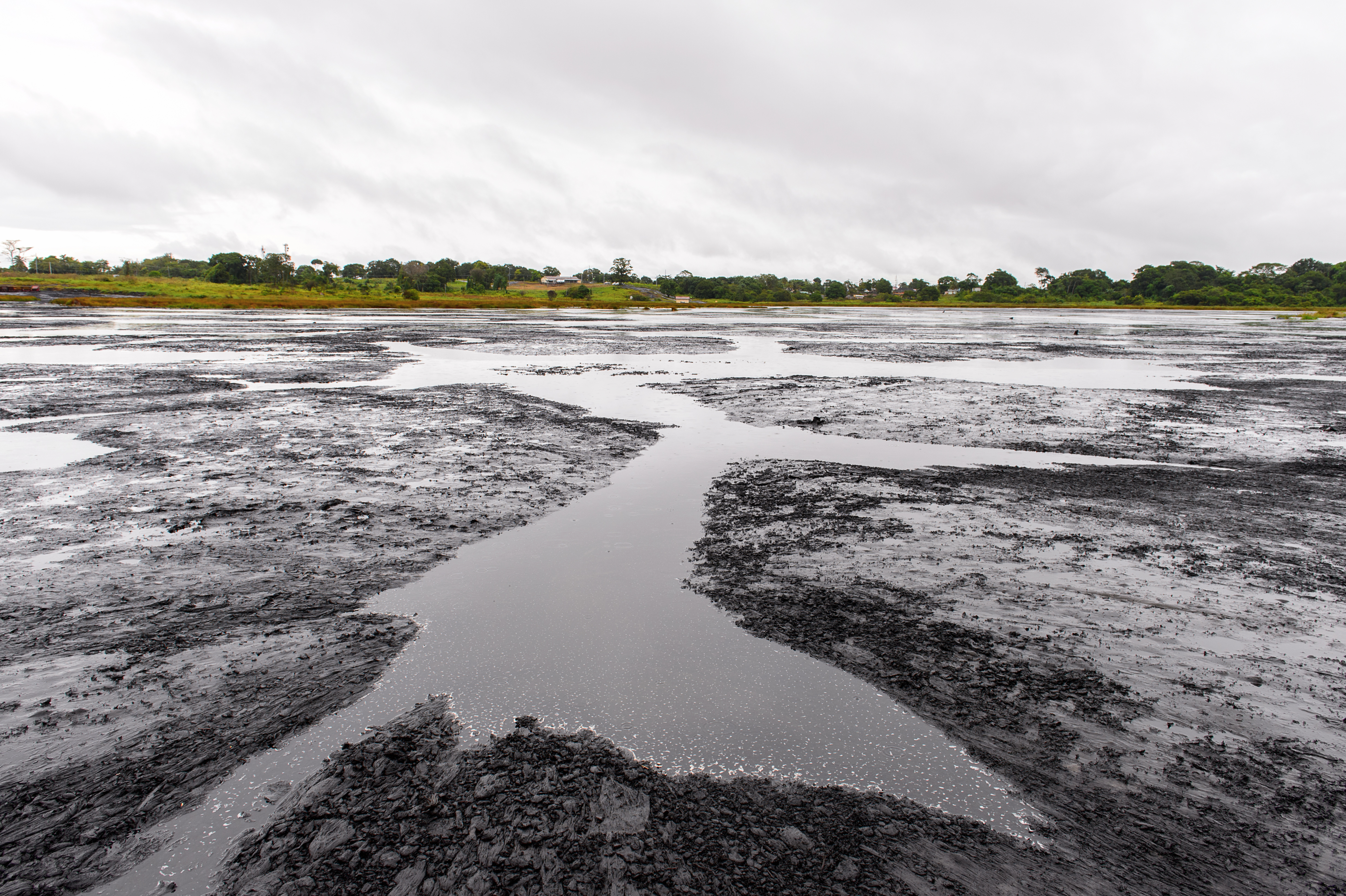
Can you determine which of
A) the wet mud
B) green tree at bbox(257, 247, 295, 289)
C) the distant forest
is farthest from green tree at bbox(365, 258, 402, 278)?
the wet mud

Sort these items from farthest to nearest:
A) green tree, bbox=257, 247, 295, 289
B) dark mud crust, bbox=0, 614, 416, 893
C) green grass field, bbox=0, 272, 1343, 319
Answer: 1. green tree, bbox=257, 247, 295, 289
2. green grass field, bbox=0, 272, 1343, 319
3. dark mud crust, bbox=0, 614, 416, 893

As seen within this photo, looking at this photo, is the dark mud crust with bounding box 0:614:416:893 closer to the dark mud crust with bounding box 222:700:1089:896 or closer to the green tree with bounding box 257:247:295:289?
the dark mud crust with bounding box 222:700:1089:896

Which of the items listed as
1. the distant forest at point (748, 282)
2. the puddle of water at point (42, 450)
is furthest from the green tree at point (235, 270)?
the puddle of water at point (42, 450)

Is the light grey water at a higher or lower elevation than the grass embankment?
lower

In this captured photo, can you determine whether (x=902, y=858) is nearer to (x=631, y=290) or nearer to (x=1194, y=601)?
(x=1194, y=601)

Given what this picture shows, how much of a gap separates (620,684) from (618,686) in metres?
0.03

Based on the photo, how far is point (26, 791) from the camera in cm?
377

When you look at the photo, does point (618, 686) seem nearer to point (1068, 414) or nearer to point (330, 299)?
point (1068, 414)

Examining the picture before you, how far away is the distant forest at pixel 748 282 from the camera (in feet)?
421

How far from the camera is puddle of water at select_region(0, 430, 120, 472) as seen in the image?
10.6m

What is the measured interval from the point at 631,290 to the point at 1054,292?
127m

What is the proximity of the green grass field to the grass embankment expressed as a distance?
26 cm

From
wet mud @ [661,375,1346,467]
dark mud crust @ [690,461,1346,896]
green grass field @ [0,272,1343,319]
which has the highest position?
green grass field @ [0,272,1343,319]

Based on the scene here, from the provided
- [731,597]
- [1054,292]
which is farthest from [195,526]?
[1054,292]
